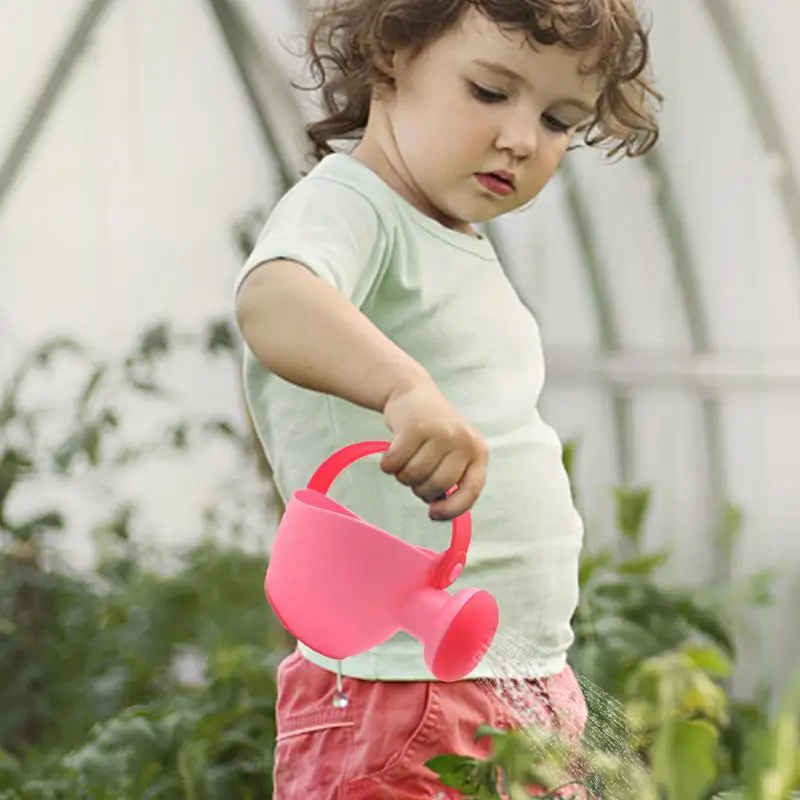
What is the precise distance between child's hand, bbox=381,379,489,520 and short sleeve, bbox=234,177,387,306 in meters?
0.14

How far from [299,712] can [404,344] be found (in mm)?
282

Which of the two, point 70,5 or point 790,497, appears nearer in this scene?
point 790,497

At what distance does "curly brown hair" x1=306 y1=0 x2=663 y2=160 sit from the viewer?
1.03 metres

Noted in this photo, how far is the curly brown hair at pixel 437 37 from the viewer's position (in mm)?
1034

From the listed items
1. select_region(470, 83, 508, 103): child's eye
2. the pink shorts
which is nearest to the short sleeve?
select_region(470, 83, 508, 103): child's eye

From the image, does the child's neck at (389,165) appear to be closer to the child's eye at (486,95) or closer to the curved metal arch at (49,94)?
the child's eye at (486,95)

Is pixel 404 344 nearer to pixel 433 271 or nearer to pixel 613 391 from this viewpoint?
pixel 433 271

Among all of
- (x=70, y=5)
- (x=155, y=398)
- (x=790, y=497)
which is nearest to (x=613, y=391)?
(x=790, y=497)

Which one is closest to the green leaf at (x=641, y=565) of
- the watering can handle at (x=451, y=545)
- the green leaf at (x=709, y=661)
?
the green leaf at (x=709, y=661)

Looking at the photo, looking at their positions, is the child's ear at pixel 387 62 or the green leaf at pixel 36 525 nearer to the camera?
the child's ear at pixel 387 62

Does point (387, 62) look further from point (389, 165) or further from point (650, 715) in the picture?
point (650, 715)

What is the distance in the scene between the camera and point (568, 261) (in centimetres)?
305

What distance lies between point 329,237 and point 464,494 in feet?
0.79

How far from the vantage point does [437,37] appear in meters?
1.07
